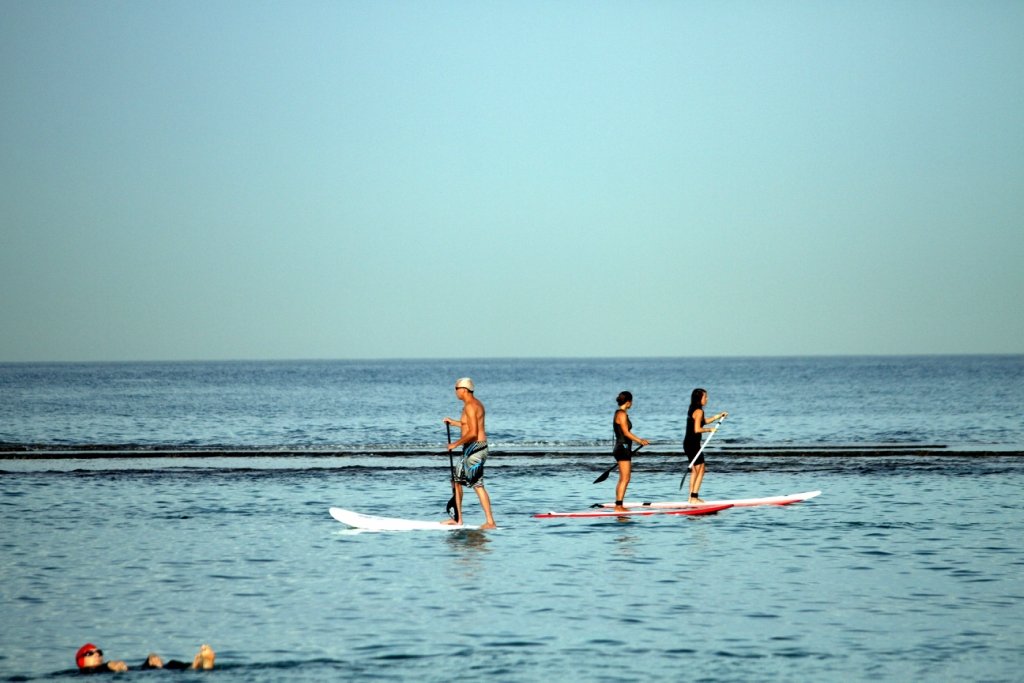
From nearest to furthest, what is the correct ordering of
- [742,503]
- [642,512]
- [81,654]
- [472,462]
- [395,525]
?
1. [81,654]
2. [472,462]
3. [395,525]
4. [642,512]
5. [742,503]

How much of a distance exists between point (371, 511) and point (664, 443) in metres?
25.5

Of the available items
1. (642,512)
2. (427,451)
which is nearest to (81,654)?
(642,512)

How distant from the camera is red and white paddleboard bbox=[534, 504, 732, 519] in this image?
2380 centimetres

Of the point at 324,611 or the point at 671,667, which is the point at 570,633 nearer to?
the point at 671,667

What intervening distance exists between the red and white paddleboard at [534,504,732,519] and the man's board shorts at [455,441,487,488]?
287 cm

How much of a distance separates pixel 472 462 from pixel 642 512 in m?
4.57

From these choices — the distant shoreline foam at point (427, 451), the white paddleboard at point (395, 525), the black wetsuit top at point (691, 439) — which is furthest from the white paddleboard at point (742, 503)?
the distant shoreline foam at point (427, 451)

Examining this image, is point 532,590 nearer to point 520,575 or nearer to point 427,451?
point 520,575

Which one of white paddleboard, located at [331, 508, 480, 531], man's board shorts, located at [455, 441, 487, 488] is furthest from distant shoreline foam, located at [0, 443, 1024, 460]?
man's board shorts, located at [455, 441, 487, 488]

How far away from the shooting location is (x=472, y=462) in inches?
836

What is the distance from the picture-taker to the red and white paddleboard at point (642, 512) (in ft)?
78.1

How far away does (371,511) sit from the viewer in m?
26.2

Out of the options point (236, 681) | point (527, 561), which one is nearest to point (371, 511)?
point (527, 561)

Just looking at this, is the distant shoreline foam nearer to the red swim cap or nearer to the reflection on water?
the reflection on water
